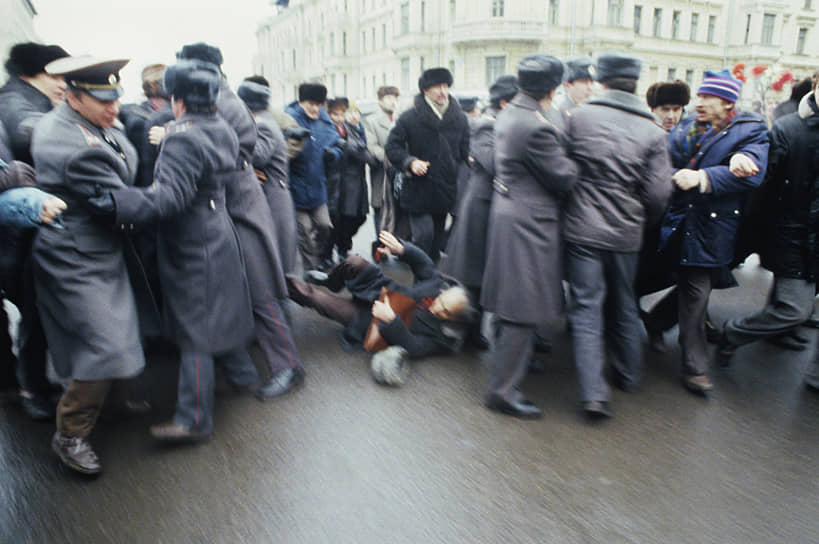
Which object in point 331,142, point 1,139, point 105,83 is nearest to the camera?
point 105,83

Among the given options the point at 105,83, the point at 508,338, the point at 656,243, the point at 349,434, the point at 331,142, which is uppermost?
the point at 105,83

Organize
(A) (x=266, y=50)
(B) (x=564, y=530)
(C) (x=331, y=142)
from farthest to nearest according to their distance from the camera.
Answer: (A) (x=266, y=50)
(C) (x=331, y=142)
(B) (x=564, y=530)

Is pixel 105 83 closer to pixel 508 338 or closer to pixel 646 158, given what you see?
pixel 508 338

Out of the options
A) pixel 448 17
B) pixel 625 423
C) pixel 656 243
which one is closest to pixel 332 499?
pixel 625 423

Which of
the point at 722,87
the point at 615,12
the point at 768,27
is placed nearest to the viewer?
the point at 722,87

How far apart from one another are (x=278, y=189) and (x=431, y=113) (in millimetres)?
1725

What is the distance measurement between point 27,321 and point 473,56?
43.9m

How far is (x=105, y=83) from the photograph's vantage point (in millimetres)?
2773

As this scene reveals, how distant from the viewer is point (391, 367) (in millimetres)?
3924

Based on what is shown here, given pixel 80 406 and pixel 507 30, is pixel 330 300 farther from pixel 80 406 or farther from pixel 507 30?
pixel 507 30

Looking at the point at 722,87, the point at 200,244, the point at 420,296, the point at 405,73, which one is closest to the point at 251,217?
the point at 200,244

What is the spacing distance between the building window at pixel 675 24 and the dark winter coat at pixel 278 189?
53.0m

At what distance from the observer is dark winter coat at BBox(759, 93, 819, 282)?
3.78 meters

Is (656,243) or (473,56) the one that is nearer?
(656,243)
